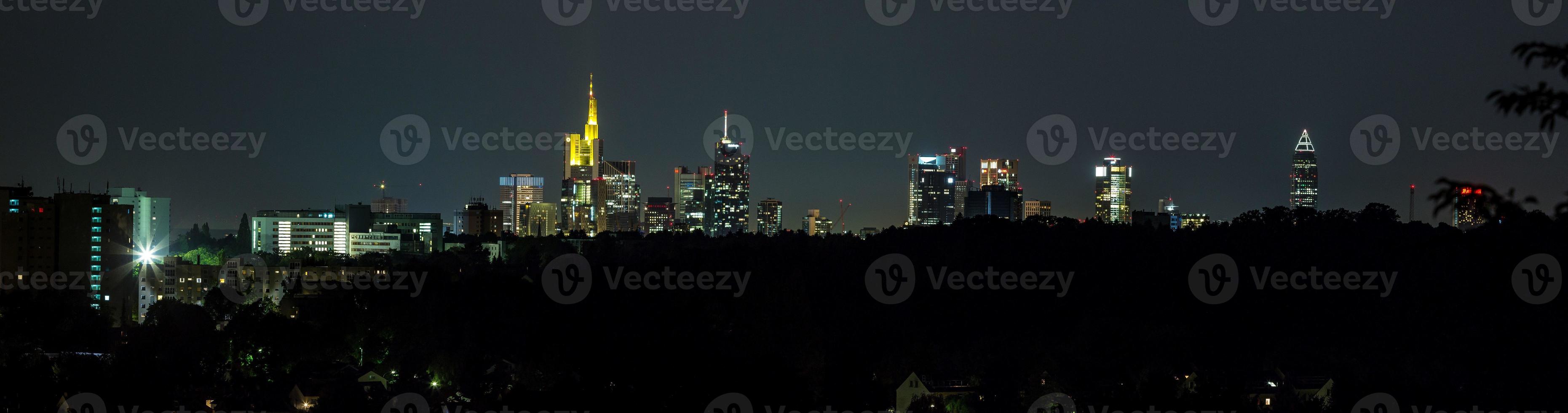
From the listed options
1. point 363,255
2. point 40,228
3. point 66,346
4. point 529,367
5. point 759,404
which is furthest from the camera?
point 363,255

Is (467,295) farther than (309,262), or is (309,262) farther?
(309,262)

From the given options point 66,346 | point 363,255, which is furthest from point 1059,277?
point 363,255

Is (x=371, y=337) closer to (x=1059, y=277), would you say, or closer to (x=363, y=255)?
(x=1059, y=277)

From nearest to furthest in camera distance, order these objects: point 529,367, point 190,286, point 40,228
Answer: point 529,367 < point 40,228 < point 190,286

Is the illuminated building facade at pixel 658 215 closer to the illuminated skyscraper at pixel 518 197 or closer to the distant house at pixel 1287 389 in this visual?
the illuminated skyscraper at pixel 518 197

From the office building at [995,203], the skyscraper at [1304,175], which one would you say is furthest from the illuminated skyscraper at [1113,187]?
the skyscraper at [1304,175]

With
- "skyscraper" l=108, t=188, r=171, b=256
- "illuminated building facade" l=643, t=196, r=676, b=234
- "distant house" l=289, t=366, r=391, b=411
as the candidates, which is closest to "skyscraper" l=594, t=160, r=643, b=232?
"illuminated building facade" l=643, t=196, r=676, b=234

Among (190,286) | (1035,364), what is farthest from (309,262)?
(1035,364)
